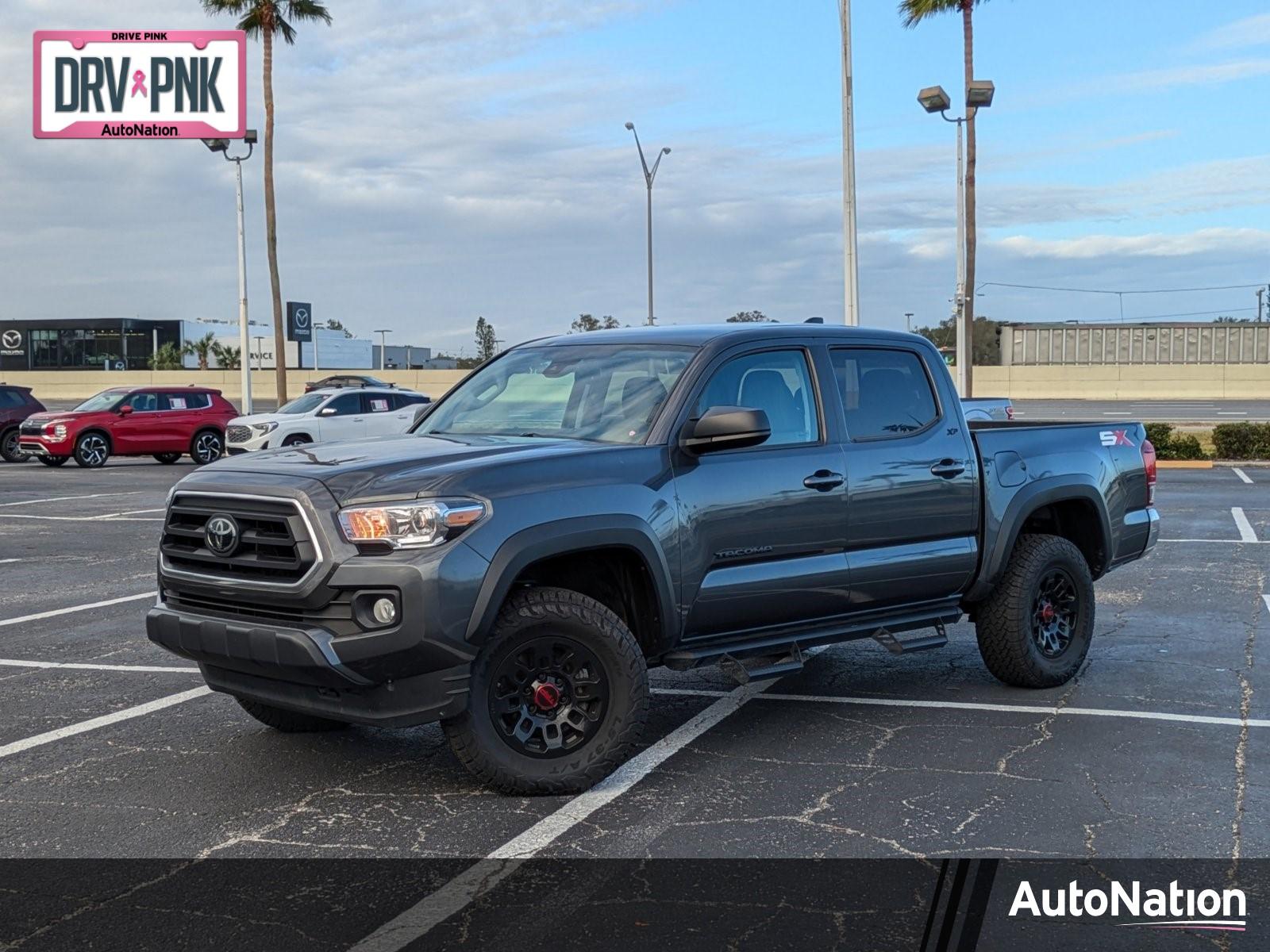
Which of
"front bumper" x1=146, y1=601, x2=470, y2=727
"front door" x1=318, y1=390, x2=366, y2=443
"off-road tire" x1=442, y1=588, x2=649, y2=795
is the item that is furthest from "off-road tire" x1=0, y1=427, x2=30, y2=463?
"off-road tire" x1=442, y1=588, x2=649, y2=795

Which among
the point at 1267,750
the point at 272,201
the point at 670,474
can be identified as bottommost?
the point at 1267,750

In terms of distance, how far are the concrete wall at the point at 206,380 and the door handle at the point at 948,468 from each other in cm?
5761

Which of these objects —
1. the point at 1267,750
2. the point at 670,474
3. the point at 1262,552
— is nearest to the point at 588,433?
the point at 670,474

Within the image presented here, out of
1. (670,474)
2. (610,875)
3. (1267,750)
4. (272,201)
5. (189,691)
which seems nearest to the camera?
(610,875)

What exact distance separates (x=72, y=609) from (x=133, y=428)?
1824 centimetres

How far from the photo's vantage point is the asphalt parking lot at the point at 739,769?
16.1ft

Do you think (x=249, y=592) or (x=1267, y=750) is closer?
(x=249, y=592)

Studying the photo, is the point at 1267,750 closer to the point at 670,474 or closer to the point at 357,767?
the point at 670,474

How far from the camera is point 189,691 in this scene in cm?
737

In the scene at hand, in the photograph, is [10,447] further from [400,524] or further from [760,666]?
[400,524]

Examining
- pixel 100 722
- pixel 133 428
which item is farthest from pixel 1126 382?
pixel 100 722

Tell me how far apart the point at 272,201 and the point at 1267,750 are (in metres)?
39.0

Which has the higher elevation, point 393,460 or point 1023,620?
point 393,460

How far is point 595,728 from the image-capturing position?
548 centimetres
